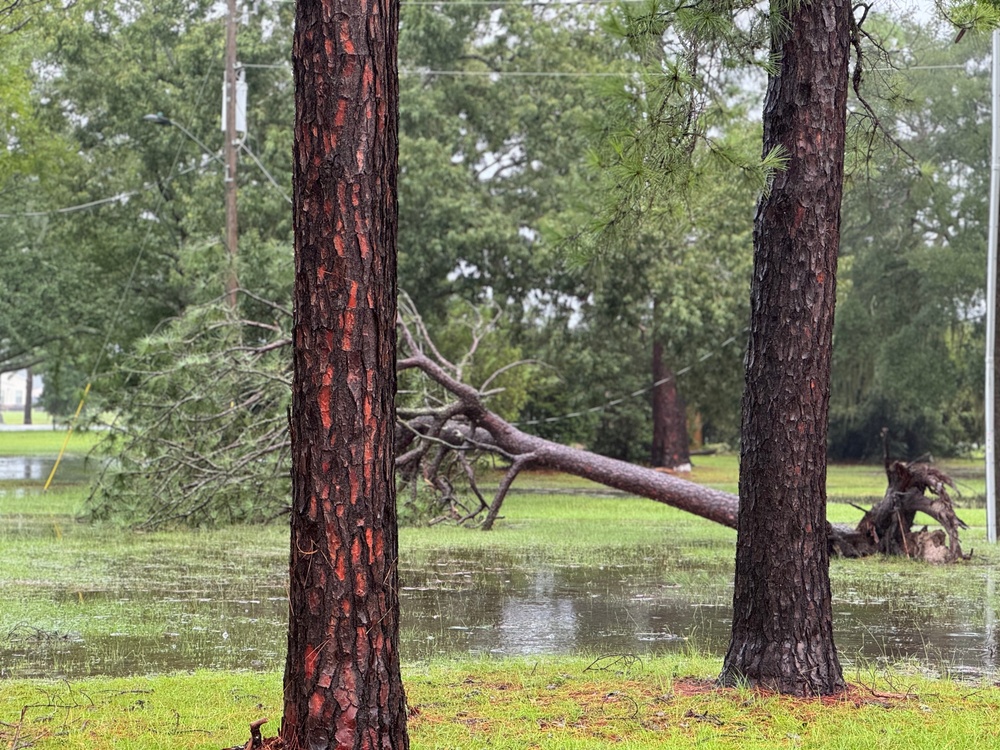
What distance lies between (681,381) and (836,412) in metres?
9.63

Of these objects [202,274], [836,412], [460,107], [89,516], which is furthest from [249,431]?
[836,412]

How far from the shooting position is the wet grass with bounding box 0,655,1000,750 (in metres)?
5.75

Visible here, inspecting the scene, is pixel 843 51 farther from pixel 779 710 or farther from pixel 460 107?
pixel 460 107

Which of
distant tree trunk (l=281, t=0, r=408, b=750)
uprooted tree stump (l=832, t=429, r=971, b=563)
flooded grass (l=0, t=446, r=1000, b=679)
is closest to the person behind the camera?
distant tree trunk (l=281, t=0, r=408, b=750)

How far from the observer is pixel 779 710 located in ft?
21.2

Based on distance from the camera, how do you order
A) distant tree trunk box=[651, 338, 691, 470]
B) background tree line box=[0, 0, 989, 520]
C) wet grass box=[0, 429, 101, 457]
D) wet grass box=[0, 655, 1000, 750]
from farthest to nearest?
wet grass box=[0, 429, 101, 457] → distant tree trunk box=[651, 338, 691, 470] → background tree line box=[0, 0, 989, 520] → wet grass box=[0, 655, 1000, 750]

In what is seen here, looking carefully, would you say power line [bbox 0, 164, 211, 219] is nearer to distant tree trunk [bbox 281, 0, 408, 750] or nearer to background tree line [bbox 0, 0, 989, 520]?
background tree line [bbox 0, 0, 989, 520]

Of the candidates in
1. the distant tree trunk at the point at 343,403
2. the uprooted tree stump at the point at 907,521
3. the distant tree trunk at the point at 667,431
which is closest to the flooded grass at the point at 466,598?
the uprooted tree stump at the point at 907,521

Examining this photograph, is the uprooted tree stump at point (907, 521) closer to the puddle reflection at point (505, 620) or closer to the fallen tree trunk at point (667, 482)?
the fallen tree trunk at point (667, 482)

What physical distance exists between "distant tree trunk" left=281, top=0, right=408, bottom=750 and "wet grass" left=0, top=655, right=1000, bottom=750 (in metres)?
0.74

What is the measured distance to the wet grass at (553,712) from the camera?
5.75 m

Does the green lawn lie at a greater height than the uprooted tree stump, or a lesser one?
lesser

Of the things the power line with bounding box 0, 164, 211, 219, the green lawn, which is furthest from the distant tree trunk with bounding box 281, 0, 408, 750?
the power line with bounding box 0, 164, 211, 219

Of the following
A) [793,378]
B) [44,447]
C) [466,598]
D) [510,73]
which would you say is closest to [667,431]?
[510,73]
